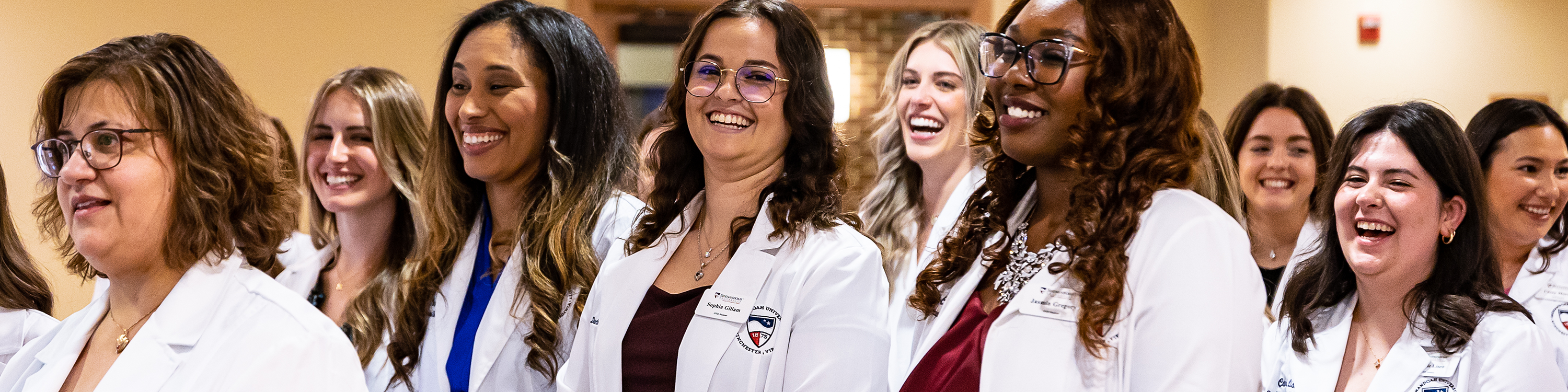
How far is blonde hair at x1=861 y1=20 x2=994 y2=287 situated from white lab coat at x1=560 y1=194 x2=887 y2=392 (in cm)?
113

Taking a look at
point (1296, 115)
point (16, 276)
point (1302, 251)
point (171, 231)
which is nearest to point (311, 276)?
point (16, 276)

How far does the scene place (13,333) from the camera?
2275mm

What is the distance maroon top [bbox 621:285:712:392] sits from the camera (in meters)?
1.81

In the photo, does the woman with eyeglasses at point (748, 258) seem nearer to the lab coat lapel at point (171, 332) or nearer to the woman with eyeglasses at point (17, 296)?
the lab coat lapel at point (171, 332)

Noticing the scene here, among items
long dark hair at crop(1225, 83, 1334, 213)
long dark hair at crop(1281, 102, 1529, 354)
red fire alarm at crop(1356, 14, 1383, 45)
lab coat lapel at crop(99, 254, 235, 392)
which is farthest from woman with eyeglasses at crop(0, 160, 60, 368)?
red fire alarm at crop(1356, 14, 1383, 45)

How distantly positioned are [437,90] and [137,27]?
2859 millimetres

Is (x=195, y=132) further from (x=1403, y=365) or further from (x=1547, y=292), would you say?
(x=1547, y=292)

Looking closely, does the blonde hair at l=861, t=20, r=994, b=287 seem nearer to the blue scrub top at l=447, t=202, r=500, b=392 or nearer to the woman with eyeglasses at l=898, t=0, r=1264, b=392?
the blue scrub top at l=447, t=202, r=500, b=392

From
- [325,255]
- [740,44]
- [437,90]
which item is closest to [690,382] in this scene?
[740,44]

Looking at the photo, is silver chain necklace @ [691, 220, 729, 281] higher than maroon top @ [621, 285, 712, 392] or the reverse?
higher

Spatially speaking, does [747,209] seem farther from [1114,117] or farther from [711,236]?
[1114,117]

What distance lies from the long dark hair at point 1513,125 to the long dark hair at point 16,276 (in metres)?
3.71

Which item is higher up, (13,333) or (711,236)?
(711,236)

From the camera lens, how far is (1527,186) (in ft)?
9.93
